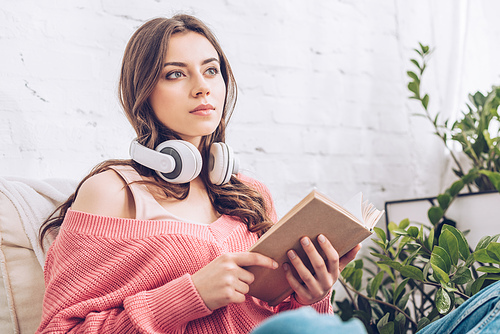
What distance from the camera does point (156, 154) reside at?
1.06m

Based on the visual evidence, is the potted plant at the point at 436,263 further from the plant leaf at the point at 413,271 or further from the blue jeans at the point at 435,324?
the blue jeans at the point at 435,324

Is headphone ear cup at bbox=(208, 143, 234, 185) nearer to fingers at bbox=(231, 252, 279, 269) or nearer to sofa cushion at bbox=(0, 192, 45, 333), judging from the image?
fingers at bbox=(231, 252, 279, 269)

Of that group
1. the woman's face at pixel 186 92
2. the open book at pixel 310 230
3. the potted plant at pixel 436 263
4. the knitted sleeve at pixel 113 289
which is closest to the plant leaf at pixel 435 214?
the potted plant at pixel 436 263

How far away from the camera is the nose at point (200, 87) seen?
1116mm

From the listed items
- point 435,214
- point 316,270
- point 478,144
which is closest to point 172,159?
point 316,270

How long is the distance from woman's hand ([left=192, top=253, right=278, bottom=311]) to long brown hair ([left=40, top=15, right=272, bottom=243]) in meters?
0.27

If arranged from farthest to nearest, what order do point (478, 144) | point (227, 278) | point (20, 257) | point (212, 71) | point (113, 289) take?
1. point (478, 144)
2. point (212, 71)
3. point (20, 257)
4. point (113, 289)
5. point (227, 278)

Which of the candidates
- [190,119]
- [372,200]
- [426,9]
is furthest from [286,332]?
[426,9]

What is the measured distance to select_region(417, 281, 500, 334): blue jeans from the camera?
2.34 feet

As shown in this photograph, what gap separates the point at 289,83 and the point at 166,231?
0.92m

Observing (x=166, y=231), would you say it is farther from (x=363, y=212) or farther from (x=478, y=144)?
(x=478, y=144)

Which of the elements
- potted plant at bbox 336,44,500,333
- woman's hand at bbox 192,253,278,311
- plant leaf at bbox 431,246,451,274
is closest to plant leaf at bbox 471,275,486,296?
potted plant at bbox 336,44,500,333

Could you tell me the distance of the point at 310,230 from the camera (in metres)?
0.88

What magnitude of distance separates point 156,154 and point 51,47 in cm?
55
